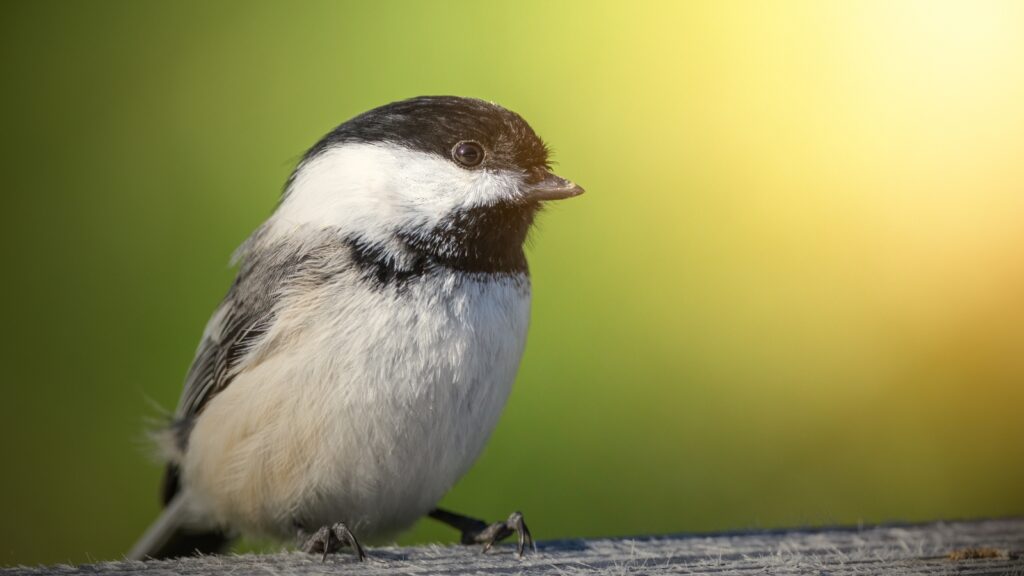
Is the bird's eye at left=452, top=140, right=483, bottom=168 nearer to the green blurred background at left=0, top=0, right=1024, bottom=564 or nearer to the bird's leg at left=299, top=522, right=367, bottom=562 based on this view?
the green blurred background at left=0, top=0, right=1024, bottom=564

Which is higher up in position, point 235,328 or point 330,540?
point 235,328

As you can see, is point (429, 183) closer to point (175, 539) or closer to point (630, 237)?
point (630, 237)

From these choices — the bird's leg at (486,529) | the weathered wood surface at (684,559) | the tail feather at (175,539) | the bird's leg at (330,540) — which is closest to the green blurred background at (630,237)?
the tail feather at (175,539)

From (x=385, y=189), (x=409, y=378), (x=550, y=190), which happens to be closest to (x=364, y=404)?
(x=409, y=378)

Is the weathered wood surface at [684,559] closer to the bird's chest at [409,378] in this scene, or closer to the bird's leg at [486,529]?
the bird's leg at [486,529]

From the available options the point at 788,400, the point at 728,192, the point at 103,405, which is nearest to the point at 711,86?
the point at 728,192
